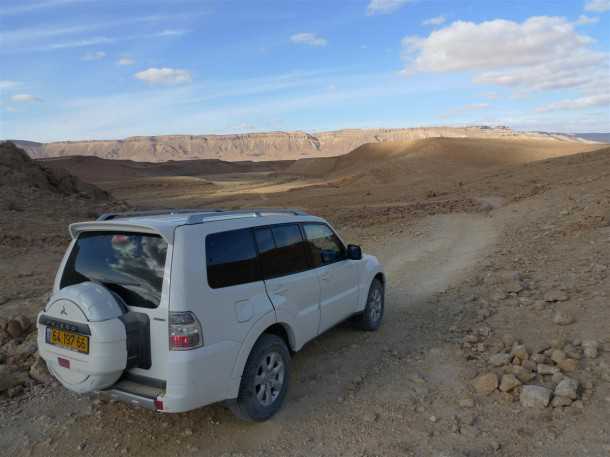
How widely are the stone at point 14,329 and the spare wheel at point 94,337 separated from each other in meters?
2.90

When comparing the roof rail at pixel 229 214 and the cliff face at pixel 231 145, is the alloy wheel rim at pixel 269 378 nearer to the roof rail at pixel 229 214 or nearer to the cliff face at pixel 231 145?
the roof rail at pixel 229 214

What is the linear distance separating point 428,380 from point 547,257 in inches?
199

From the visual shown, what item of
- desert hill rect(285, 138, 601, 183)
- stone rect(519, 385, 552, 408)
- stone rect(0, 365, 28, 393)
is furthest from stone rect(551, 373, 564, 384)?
desert hill rect(285, 138, 601, 183)

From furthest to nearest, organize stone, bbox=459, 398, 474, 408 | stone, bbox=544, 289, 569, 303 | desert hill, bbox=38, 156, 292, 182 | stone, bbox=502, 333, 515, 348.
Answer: desert hill, bbox=38, 156, 292, 182 < stone, bbox=544, 289, 569, 303 < stone, bbox=502, 333, 515, 348 < stone, bbox=459, 398, 474, 408

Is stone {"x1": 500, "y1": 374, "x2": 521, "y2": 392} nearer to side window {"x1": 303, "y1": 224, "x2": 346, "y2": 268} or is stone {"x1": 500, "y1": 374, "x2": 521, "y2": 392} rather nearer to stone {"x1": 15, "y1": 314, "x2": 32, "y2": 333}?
side window {"x1": 303, "y1": 224, "x2": 346, "y2": 268}

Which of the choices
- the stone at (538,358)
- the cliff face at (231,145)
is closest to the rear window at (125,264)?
the stone at (538,358)

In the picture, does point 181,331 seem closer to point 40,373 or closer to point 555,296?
point 40,373

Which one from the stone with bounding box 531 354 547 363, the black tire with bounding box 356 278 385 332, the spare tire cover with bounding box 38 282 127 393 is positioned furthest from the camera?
the black tire with bounding box 356 278 385 332

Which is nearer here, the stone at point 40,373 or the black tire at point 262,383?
the black tire at point 262,383

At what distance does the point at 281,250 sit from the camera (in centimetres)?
436

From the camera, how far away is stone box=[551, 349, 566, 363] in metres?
4.67

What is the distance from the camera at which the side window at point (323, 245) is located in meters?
4.86

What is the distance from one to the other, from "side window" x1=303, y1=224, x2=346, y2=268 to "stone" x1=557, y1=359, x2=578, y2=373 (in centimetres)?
233

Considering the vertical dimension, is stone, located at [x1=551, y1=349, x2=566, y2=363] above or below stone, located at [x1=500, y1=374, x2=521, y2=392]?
above
